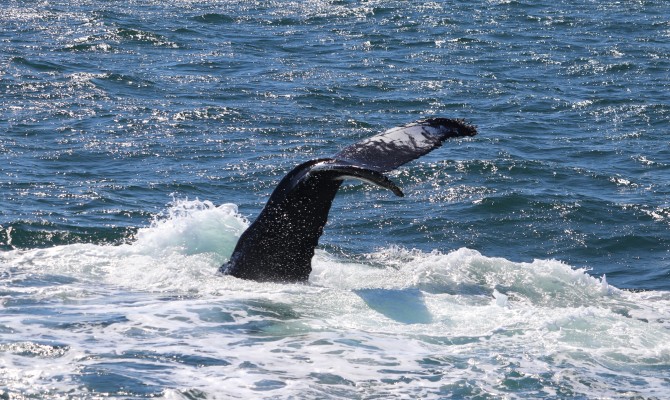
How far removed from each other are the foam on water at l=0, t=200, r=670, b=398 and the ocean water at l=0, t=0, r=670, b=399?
0.03 m

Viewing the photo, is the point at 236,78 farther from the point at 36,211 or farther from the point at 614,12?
the point at 614,12

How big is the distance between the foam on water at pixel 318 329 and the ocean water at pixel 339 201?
0.03 m

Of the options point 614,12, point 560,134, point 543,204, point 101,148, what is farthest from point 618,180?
point 614,12

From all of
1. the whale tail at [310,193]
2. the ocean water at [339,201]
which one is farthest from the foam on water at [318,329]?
the whale tail at [310,193]

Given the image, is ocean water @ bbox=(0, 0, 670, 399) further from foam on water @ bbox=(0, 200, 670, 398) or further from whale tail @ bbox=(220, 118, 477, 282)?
whale tail @ bbox=(220, 118, 477, 282)

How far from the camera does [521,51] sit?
2692cm

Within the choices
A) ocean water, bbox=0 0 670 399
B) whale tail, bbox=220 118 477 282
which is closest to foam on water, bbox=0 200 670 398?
ocean water, bbox=0 0 670 399

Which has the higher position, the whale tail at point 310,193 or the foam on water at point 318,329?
the whale tail at point 310,193

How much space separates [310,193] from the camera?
988cm

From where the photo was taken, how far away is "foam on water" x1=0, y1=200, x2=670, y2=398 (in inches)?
333

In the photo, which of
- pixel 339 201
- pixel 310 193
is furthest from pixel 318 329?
pixel 339 201

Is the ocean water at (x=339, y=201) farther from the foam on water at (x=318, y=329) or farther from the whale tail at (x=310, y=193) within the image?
the whale tail at (x=310, y=193)

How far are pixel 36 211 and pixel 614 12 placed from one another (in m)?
21.1

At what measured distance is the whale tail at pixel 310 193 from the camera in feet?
31.6
